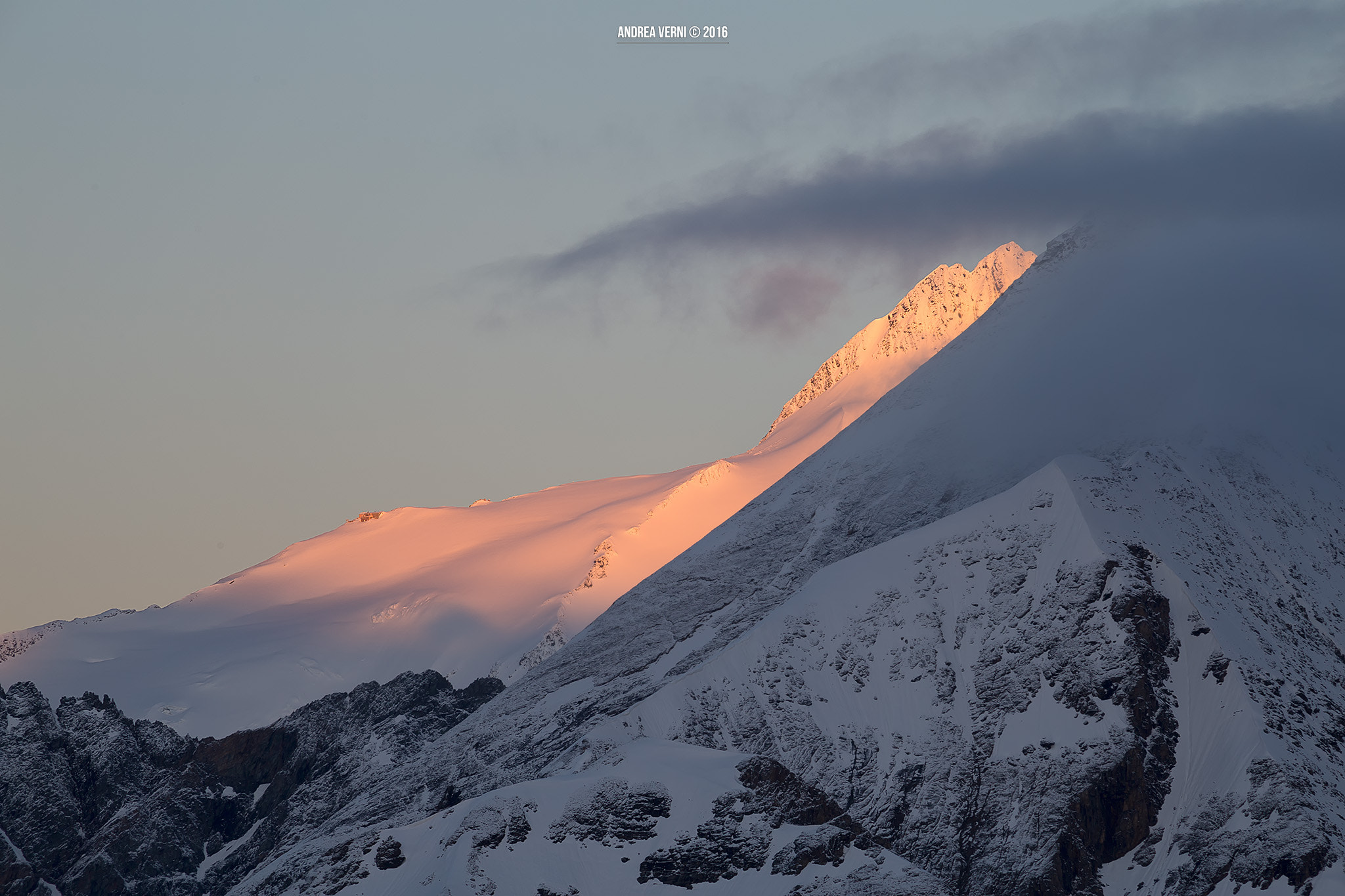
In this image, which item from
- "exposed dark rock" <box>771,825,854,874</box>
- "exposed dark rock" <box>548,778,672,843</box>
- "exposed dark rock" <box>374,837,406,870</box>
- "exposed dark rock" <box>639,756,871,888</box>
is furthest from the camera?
"exposed dark rock" <box>374,837,406,870</box>

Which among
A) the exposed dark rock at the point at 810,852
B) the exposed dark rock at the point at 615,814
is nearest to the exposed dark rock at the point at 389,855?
the exposed dark rock at the point at 615,814

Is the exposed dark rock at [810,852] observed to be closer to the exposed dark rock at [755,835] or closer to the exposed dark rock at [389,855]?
the exposed dark rock at [755,835]

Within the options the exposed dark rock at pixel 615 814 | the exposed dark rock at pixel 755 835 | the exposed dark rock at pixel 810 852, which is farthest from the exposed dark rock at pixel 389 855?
the exposed dark rock at pixel 810 852

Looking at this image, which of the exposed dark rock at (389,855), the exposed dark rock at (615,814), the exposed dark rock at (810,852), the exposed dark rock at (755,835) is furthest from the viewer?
the exposed dark rock at (389,855)

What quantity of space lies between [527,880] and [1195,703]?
73.5 metres

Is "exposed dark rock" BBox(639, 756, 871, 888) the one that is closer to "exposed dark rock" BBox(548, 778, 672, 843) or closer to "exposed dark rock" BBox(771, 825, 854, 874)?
"exposed dark rock" BBox(771, 825, 854, 874)

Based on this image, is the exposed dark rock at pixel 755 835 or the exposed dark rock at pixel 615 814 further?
the exposed dark rock at pixel 615 814

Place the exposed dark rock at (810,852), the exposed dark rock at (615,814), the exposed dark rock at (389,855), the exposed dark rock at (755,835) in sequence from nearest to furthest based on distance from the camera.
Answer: the exposed dark rock at (810,852) < the exposed dark rock at (755,835) < the exposed dark rock at (615,814) < the exposed dark rock at (389,855)

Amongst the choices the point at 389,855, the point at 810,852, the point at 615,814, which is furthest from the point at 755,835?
the point at 389,855

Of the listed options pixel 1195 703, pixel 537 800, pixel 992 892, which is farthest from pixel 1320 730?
pixel 537 800

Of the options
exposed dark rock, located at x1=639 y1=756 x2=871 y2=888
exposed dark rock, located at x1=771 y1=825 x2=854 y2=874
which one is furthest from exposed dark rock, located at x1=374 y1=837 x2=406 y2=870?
exposed dark rock, located at x1=771 y1=825 x2=854 y2=874

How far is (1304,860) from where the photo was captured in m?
175

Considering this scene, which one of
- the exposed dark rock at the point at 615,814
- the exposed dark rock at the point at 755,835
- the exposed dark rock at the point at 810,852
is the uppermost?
the exposed dark rock at the point at 615,814

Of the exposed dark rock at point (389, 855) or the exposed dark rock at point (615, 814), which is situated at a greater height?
the exposed dark rock at point (389, 855)
